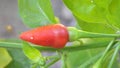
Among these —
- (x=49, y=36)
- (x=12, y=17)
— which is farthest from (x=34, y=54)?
(x=12, y=17)

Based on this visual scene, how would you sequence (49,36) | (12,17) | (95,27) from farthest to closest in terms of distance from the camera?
(12,17), (95,27), (49,36)

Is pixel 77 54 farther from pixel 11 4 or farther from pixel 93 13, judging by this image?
pixel 11 4

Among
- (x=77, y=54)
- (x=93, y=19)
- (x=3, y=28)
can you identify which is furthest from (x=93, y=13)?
(x=3, y=28)

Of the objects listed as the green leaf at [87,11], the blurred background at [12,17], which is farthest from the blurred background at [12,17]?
the green leaf at [87,11]

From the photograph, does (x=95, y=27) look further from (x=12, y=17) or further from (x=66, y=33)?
(x=12, y=17)

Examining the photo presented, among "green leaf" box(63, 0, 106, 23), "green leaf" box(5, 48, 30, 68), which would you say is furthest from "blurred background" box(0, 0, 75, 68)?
"green leaf" box(63, 0, 106, 23)

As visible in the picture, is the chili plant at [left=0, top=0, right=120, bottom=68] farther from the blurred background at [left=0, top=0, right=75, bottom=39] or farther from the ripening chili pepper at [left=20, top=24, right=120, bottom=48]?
the blurred background at [left=0, top=0, right=75, bottom=39]
